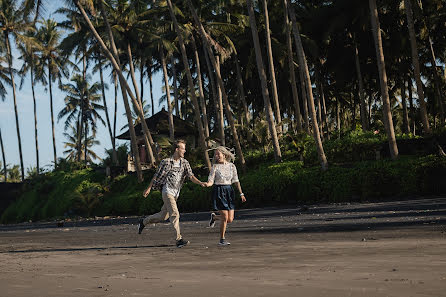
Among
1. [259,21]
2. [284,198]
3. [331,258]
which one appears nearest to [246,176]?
[284,198]

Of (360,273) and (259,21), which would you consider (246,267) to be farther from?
(259,21)

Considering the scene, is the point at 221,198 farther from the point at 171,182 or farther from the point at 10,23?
the point at 10,23

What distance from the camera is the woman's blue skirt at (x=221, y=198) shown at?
9.11 meters

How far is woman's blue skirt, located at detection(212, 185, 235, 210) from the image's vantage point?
29.9ft

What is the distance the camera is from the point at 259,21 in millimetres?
36906

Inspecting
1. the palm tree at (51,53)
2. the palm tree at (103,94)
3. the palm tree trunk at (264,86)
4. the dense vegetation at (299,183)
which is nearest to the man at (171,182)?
the dense vegetation at (299,183)

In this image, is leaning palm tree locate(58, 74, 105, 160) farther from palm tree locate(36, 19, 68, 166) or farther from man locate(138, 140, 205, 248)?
man locate(138, 140, 205, 248)

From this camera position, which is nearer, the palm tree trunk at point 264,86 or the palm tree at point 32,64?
the palm tree trunk at point 264,86

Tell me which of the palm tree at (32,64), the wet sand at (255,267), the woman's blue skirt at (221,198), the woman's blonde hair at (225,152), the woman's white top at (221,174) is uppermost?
the palm tree at (32,64)

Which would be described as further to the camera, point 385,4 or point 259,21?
point 259,21

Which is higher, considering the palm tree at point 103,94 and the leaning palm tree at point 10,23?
the leaning palm tree at point 10,23

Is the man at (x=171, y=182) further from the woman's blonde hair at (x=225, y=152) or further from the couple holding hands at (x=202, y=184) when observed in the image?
the woman's blonde hair at (x=225, y=152)

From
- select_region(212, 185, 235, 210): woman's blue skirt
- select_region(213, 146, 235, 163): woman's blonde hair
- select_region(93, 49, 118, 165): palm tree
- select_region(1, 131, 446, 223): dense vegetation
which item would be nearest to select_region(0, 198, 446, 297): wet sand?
select_region(212, 185, 235, 210): woman's blue skirt

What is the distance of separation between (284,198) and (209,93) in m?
26.5
